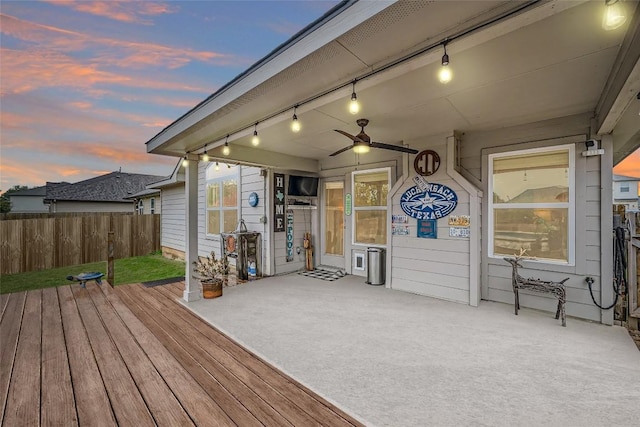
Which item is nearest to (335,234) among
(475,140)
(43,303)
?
(475,140)

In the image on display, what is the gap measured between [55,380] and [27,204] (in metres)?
32.4

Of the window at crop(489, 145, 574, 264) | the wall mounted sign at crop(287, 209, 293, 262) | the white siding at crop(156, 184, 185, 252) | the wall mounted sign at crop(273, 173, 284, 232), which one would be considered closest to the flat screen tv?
the wall mounted sign at crop(273, 173, 284, 232)

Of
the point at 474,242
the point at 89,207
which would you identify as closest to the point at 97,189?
the point at 89,207

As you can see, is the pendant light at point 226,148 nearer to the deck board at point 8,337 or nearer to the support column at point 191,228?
the support column at point 191,228

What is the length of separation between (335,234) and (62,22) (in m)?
6.59

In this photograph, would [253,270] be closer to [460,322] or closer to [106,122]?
[460,322]

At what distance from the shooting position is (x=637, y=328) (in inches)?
132

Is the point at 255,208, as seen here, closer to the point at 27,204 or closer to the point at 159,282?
the point at 159,282

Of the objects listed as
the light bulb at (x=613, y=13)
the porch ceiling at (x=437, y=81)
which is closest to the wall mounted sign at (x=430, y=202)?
the porch ceiling at (x=437, y=81)

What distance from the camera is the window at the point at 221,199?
7312mm

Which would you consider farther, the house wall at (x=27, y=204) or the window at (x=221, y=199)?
the house wall at (x=27, y=204)

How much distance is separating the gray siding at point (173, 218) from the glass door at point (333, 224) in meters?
5.65

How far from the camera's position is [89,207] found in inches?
657

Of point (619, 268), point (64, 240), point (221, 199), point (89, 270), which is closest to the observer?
point (619, 268)
